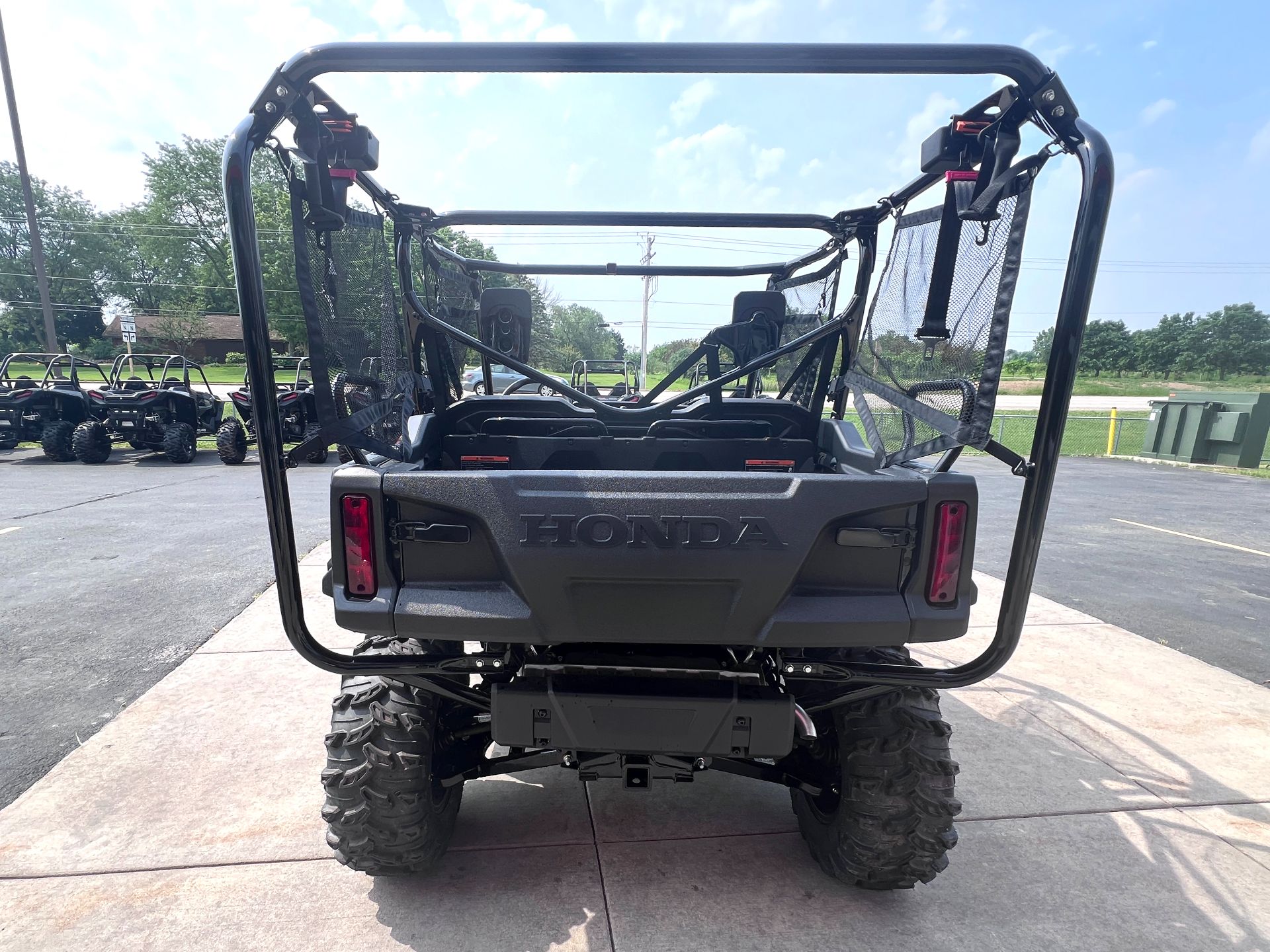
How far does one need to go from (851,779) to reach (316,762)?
2.16m

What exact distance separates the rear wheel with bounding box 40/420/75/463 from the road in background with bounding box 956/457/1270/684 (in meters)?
13.8

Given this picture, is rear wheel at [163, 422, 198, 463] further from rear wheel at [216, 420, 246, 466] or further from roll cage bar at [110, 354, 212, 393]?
roll cage bar at [110, 354, 212, 393]

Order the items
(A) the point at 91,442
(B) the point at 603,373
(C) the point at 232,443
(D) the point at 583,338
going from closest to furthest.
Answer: (B) the point at 603,373 < (D) the point at 583,338 < (A) the point at 91,442 < (C) the point at 232,443

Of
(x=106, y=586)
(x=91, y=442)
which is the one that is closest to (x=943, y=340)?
(x=106, y=586)

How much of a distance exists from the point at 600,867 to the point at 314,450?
165 centimetres

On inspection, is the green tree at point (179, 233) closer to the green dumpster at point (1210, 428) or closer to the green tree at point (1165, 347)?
the green dumpster at point (1210, 428)

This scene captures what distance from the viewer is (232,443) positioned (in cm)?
1129

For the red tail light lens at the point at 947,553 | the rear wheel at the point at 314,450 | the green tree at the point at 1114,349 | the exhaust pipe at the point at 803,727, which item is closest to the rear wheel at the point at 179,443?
the rear wheel at the point at 314,450

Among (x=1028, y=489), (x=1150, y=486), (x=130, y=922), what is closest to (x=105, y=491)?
(x=130, y=922)

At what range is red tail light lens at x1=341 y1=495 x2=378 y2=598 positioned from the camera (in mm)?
1723

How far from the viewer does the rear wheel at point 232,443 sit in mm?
11289

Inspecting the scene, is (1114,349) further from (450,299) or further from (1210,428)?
(450,299)

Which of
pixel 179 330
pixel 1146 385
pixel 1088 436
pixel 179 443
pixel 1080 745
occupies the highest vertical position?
pixel 179 330

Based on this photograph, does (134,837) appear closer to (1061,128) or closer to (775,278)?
(1061,128)
